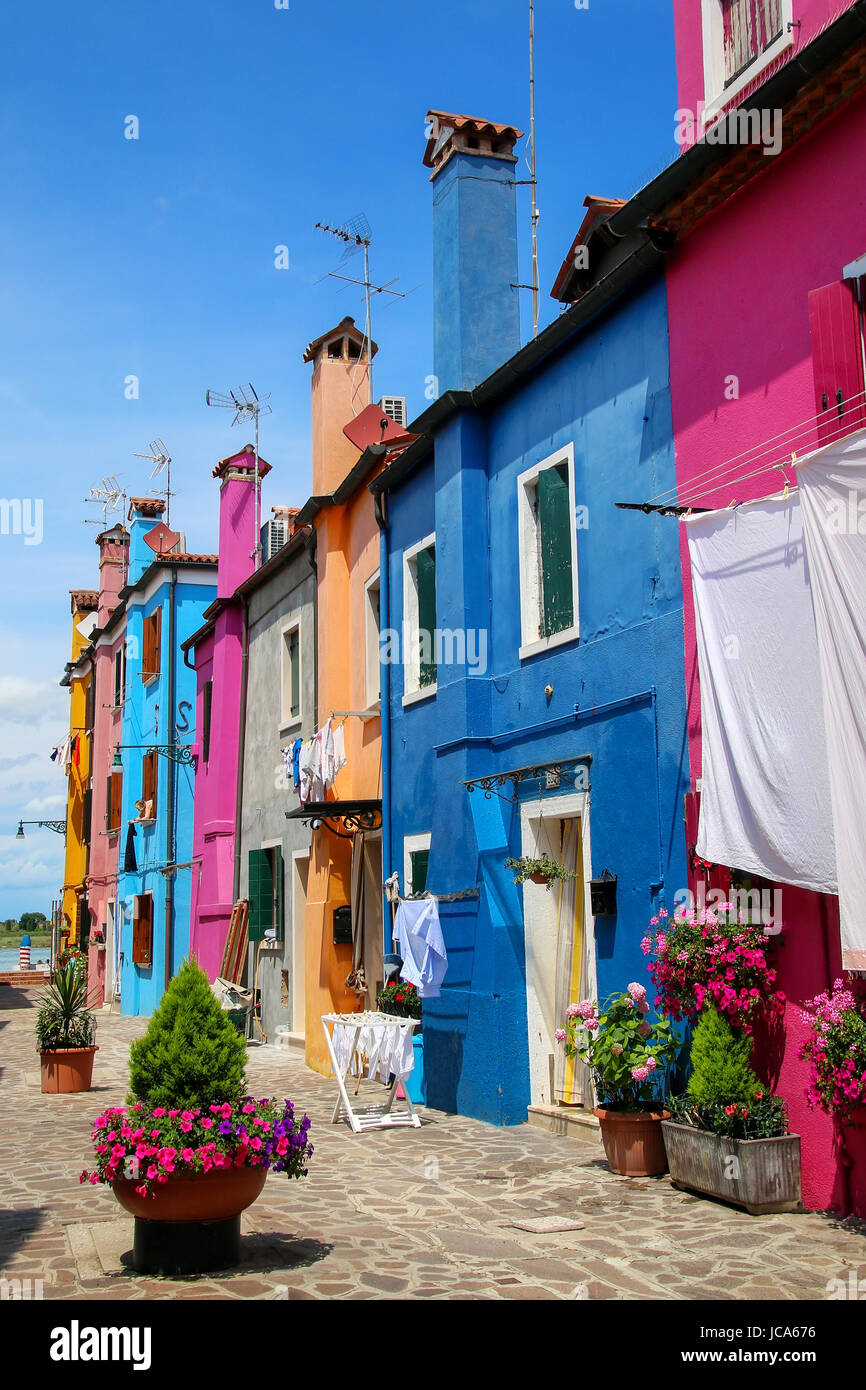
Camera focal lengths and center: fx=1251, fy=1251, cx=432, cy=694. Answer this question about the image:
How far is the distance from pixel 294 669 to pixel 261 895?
3514 millimetres

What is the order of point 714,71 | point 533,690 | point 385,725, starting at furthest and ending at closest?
point 385,725
point 533,690
point 714,71

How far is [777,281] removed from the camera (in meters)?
7.67

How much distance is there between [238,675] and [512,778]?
35.9 feet

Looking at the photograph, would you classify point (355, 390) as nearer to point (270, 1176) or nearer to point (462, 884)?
point (462, 884)

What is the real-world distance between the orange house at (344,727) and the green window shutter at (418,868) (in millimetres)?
1287

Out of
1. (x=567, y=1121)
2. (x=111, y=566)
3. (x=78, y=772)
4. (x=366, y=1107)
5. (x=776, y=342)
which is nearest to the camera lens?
(x=776, y=342)

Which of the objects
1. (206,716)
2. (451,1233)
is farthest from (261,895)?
(451,1233)

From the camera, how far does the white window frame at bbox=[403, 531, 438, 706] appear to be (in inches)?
510

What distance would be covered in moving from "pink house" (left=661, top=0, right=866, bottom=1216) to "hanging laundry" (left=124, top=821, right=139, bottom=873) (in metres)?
20.0

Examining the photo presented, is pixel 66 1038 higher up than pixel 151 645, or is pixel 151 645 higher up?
pixel 151 645

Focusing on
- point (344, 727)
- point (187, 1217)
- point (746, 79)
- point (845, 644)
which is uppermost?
point (746, 79)

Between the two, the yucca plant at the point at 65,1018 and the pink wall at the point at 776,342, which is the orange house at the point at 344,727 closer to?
the yucca plant at the point at 65,1018

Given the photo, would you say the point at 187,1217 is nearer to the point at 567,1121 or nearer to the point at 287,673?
the point at 567,1121

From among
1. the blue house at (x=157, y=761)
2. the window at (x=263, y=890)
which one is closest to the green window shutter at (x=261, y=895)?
the window at (x=263, y=890)
